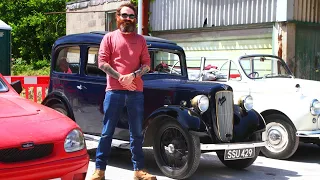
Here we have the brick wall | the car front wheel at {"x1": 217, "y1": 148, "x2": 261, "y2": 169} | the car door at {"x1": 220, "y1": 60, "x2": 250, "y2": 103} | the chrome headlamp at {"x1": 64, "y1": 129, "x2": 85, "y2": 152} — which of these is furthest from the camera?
the brick wall

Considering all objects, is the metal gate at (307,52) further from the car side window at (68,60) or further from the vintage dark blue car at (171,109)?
the car side window at (68,60)

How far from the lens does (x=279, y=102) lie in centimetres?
759

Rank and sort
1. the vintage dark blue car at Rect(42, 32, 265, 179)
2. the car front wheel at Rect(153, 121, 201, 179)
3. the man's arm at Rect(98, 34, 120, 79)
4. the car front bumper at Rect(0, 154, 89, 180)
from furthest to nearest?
the vintage dark blue car at Rect(42, 32, 265, 179) < the car front wheel at Rect(153, 121, 201, 179) < the man's arm at Rect(98, 34, 120, 79) < the car front bumper at Rect(0, 154, 89, 180)

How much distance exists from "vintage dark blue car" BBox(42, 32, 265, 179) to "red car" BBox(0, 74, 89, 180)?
5.26ft

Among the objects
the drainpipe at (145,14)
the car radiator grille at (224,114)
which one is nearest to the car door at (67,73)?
the car radiator grille at (224,114)

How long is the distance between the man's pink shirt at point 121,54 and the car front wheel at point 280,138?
3.00 m

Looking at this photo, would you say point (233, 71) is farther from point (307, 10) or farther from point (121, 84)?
point (307, 10)

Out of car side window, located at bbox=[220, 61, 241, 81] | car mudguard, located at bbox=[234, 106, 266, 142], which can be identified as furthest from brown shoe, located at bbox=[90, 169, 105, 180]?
car side window, located at bbox=[220, 61, 241, 81]

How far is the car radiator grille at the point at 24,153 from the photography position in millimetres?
3932

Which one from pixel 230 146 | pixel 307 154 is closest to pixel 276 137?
pixel 307 154

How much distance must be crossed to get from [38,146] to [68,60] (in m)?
3.51

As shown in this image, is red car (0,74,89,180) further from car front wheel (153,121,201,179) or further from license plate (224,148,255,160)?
license plate (224,148,255,160)

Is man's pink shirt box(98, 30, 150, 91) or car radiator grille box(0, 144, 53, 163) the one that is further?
man's pink shirt box(98, 30, 150, 91)

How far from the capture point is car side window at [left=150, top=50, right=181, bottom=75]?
700 centimetres
